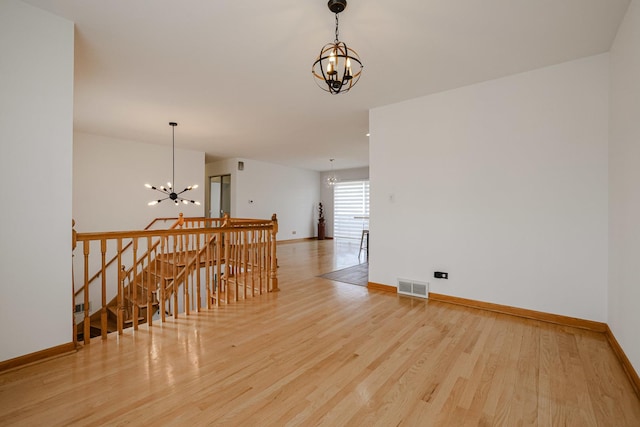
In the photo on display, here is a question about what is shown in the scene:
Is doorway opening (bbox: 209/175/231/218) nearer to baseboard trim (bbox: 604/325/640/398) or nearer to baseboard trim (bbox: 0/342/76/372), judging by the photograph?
baseboard trim (bbox: 0/342/76/372)

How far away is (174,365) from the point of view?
2129mm

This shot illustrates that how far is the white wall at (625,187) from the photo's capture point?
1968 mm

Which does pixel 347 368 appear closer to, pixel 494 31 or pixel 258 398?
pixel 258 398

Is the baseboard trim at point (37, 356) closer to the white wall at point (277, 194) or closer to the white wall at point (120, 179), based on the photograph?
the white wall at point (120, 179)

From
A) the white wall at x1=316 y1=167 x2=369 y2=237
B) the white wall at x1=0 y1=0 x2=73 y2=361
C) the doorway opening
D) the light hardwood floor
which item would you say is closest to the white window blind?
the white wall at x1=316 y1=167 x2=369 y2=237

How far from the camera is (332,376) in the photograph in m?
2.00

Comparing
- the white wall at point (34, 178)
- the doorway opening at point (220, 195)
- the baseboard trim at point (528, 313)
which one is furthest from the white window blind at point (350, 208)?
the white wall at point (34, 178)

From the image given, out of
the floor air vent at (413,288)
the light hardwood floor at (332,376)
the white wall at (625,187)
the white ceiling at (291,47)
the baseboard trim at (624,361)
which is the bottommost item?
the light hardwood floor at (332,376)

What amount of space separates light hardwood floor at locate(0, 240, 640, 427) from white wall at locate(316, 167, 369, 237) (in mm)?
7786

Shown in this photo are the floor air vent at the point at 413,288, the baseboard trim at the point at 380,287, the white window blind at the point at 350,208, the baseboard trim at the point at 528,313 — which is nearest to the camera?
the baseboard trim at the point at 528,313

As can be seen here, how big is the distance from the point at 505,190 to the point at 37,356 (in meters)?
4.68

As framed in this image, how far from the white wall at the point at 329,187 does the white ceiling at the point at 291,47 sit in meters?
5.82

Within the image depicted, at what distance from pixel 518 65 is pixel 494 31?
2.66ft

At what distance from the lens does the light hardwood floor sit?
1613mm
